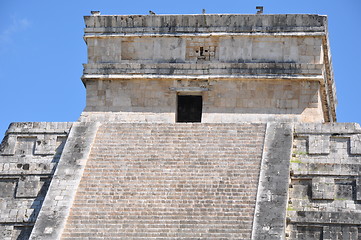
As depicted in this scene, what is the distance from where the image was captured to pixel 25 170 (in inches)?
952

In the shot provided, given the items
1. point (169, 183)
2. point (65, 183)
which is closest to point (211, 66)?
point (169, 183)

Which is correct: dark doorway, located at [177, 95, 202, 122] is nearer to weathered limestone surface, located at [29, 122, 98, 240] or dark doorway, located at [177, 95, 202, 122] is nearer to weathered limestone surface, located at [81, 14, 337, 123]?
weathered limestone surface, located at [81, 14, 337, 123]

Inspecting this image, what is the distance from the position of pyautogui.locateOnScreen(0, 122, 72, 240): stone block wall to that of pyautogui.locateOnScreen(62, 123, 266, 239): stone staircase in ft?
3.43

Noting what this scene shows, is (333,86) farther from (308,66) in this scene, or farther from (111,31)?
(111,31)

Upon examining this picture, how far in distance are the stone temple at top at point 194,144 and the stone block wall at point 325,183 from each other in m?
0.03

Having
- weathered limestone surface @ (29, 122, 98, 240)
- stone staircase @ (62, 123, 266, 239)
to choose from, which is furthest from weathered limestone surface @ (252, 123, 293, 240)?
weathered limestone surface @ (29, 122, 98, 240)

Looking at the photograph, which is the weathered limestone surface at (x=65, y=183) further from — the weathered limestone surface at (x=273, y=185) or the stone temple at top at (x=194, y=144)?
the weathered limestone surface at (x=273, y=185)

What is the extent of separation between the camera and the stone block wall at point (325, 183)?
21.9m

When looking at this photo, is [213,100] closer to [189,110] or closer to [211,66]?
[211,66]

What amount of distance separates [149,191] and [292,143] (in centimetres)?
350

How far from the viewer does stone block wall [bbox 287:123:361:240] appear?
21.9 m

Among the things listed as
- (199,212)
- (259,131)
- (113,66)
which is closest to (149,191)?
(199,212)

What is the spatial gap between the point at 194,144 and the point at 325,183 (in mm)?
3218

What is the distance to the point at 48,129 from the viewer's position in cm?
2514
